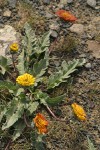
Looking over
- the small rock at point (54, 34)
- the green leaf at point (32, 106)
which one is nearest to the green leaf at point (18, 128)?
the green leaf at point (32, 106)

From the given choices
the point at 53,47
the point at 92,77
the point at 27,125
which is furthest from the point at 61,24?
the point at 27,125

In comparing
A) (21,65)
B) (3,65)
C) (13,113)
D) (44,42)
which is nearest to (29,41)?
(44,42)

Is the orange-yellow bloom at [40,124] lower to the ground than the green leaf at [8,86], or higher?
lower

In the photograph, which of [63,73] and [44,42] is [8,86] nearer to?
[63,73]

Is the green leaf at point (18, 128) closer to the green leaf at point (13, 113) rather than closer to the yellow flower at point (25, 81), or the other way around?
the green leaf at point (13, 113)

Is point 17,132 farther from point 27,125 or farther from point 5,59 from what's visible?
point 5,59

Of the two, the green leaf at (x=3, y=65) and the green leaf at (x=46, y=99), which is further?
the green leaf at (x=3, y=65)
